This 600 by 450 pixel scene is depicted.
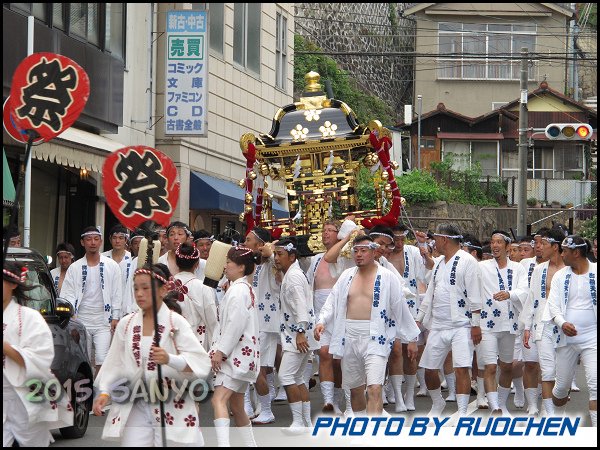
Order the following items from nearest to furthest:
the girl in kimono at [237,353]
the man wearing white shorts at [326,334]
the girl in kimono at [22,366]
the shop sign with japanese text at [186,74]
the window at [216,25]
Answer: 1. the girl in kimono at [22,366]
2. the girl in kimono at [237,353]
3. the man wearing white shorts at [326,334]
4. the shop sign with japanese text at [186,74]
5. the window at [216,25]

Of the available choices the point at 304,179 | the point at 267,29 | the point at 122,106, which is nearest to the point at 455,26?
the point at 267,29

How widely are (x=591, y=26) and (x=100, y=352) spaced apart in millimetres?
48083

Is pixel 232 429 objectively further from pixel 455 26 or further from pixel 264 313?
pixel 455 26

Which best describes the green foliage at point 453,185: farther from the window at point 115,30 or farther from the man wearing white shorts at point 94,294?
the man wearing white shorts at point 94,294

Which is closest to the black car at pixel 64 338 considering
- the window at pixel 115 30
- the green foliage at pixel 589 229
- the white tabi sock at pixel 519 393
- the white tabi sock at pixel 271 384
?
the white tabi sock at pixel 271 384

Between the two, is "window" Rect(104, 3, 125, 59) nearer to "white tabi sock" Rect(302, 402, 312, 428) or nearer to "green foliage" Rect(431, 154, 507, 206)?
"white tabi sock" Rect(302, 402, 312, 428)

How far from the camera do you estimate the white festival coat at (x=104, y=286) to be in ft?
47.5

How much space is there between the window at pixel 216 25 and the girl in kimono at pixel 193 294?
49.5 feet

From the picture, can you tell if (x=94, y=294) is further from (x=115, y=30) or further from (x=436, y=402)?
(x=115, y=30)

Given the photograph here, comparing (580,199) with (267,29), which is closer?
(267,29)

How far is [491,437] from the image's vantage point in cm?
1134

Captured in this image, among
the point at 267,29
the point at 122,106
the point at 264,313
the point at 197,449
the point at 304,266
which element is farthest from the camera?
the point at 267,29

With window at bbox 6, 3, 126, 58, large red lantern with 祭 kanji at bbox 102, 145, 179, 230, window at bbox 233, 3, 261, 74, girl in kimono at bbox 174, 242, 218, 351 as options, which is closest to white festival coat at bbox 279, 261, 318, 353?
girl in kimono at bbox 174, 242, 218, 351

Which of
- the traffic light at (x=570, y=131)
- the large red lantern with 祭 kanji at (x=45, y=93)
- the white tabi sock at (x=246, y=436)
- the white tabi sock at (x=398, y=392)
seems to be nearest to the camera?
the white tabi sock at (x=246, y=436)
